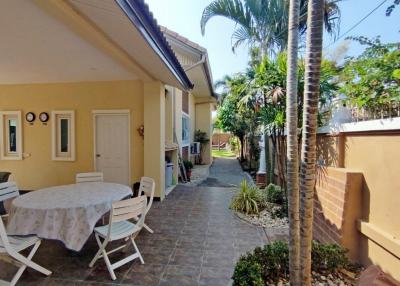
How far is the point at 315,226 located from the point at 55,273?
3.74 meters

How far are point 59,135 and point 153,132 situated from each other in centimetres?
283

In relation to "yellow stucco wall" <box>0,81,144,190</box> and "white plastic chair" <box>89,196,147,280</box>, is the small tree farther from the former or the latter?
"white plastic chair" <box>89,196,147,280</box>

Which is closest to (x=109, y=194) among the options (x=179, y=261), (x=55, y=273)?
(x=55, y=273)

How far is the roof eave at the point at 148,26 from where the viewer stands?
2947 millimetres

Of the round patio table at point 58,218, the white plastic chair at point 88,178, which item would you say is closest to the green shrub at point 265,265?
the round patio table at point 58,218

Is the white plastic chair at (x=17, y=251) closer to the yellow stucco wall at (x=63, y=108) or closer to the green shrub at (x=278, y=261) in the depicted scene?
the green shrub at (x=278, y=261)

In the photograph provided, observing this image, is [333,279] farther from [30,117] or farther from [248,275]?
[30,117]

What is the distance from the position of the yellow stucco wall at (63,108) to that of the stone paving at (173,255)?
2.48m

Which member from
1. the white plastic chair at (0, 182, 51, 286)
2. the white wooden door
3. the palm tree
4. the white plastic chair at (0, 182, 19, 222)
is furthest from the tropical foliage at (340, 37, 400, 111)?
the palm tree

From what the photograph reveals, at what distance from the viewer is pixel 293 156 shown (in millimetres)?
1928

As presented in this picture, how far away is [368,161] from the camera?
9.28ft

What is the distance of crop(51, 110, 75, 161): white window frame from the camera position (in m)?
6.89

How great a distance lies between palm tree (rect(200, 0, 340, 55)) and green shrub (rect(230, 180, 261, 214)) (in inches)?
206

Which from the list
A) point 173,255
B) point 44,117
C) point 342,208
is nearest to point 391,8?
point 342,208
